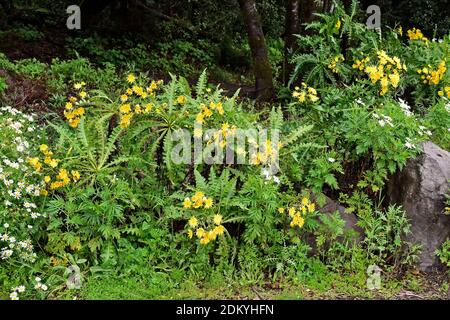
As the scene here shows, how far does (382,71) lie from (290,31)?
2.63m

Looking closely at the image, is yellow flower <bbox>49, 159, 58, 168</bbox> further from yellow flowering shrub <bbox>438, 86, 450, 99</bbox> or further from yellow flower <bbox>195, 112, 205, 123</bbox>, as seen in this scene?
yellow flowering shrub <bbox>438, 86, 450, 99</bbox>

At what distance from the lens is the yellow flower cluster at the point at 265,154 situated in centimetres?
465

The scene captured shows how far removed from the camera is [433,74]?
648 cm

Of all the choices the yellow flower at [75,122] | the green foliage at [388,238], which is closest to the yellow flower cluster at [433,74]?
the green foliage at [388,238]

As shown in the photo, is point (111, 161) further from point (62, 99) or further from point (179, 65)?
point (179, 65)

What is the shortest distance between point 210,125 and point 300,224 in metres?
1.10

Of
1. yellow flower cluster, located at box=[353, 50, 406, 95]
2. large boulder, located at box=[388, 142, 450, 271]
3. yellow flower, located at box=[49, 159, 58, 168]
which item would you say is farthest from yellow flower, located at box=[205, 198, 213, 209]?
yellow flower cluster, located at box=[353, 50, 406, 95]

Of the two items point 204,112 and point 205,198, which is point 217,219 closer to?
point 205,198

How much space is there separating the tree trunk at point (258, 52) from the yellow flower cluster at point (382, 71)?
7.37 feet

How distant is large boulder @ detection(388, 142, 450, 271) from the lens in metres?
4.98

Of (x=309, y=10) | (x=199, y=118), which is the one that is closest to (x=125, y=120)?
(x=199, y=118)

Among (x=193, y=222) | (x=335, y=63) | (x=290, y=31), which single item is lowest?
(x=193, y=222)

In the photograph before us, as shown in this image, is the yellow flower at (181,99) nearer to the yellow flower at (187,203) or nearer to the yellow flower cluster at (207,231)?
the yellow flower at (187,203)

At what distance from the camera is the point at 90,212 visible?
4.50m
